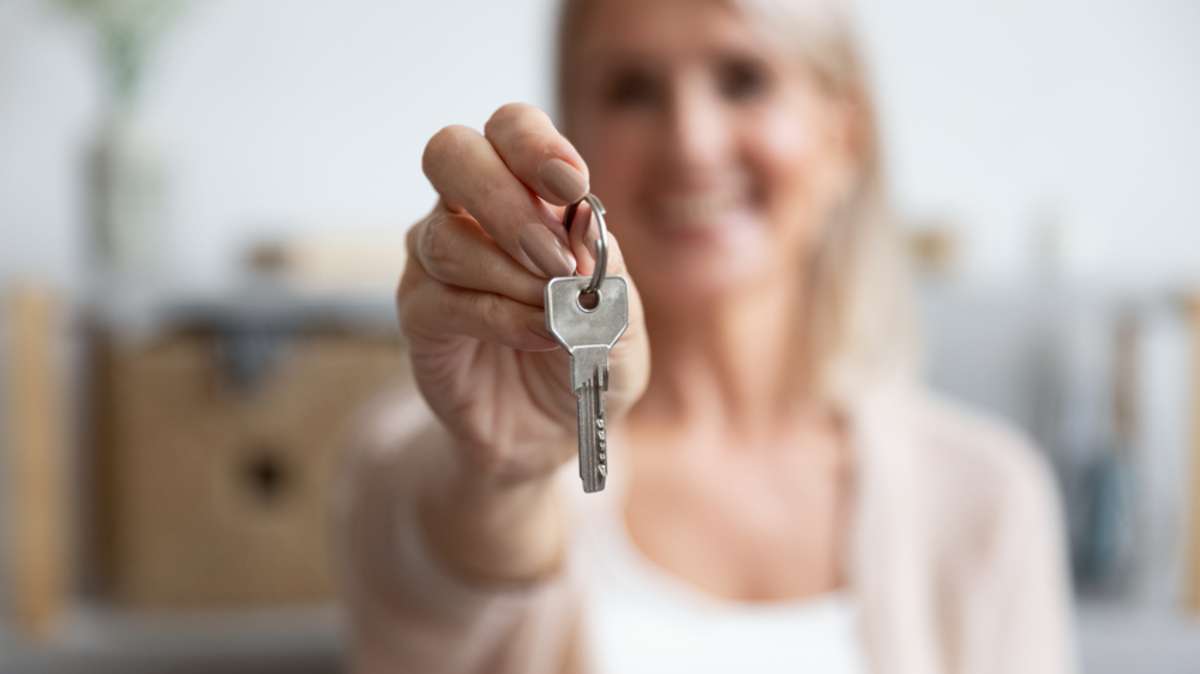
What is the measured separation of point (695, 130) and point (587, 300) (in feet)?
1.11

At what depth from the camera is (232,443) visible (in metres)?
0.82

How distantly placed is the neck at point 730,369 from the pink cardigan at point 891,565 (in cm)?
5

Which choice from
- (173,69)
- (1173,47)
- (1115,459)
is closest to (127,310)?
(173,69)

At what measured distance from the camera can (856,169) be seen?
0.64 m

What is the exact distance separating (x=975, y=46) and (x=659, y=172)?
2.20 ft

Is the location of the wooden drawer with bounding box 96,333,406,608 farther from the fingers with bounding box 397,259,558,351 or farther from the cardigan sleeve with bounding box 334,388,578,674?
the fingers with bounding box 397,259,558,351

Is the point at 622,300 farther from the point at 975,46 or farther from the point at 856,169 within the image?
the point at 975,46

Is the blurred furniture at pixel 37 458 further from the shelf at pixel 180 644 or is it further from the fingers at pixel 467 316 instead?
the fingers at pixel 467 316

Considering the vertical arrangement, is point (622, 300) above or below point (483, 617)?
above

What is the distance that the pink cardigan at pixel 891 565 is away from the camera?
17.4 inches

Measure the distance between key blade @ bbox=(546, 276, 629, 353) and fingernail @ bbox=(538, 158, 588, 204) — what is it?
1 centimetres

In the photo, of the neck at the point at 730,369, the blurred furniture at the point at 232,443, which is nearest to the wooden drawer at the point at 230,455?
the blurred furniture at the point at 232,443

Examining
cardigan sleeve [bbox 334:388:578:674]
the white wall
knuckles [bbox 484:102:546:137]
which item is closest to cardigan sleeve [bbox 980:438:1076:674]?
cardigan sleeve [bbox 334:388:578:674]

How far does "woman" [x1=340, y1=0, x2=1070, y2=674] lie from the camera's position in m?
0.45
